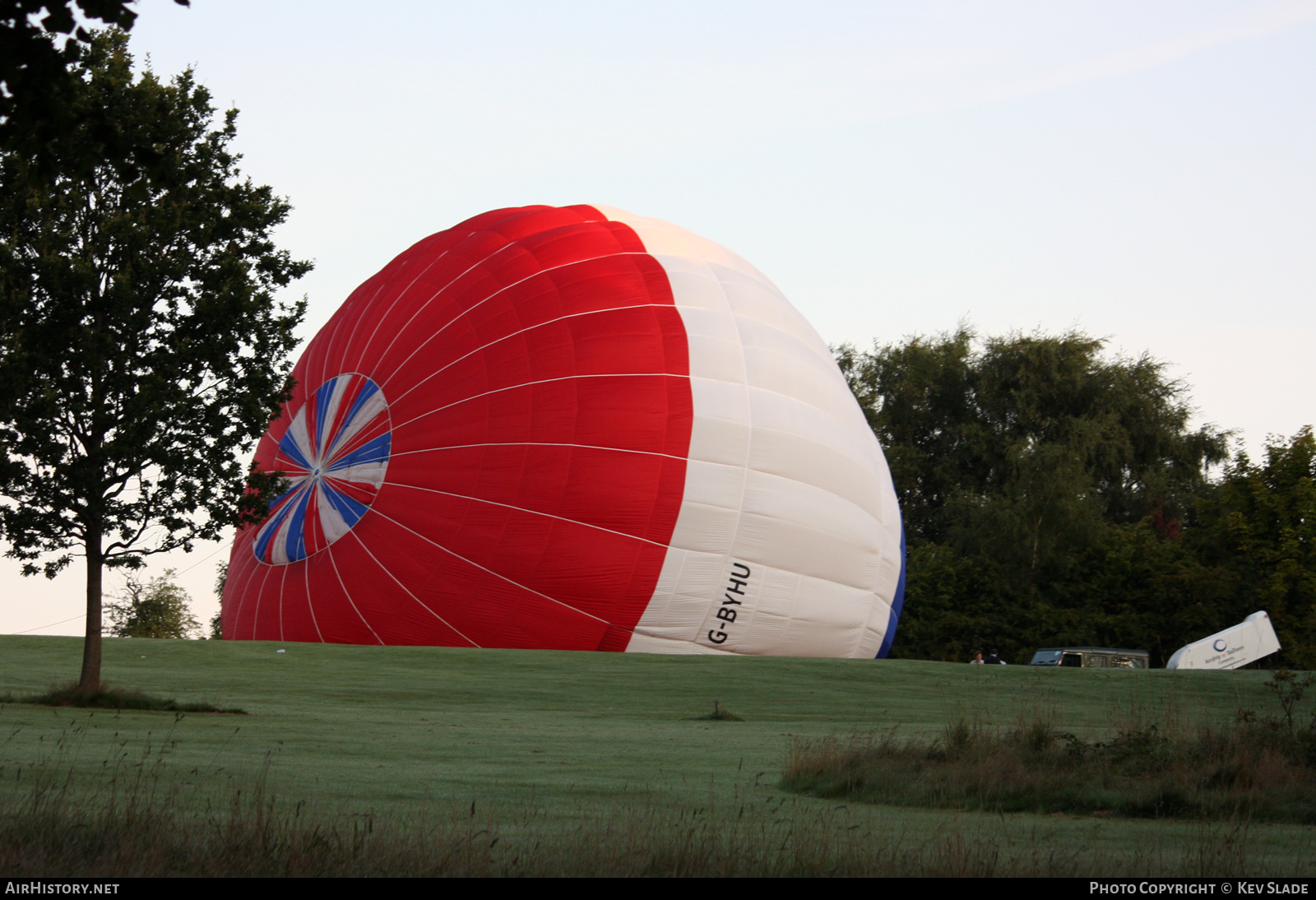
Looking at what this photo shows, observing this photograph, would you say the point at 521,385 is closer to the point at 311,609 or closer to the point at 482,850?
the point at 311,609

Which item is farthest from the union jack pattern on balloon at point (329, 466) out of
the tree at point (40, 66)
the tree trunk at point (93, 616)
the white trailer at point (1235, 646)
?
the white trailer at point (1235, 646)

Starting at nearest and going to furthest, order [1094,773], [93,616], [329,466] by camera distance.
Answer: [1094,773]
[93,616]
[329,466]

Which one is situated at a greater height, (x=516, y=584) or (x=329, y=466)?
(x=329, y=466)

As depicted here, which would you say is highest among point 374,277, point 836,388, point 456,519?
point 374,277

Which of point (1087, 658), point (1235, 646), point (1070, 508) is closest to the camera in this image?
point (1087, 658)

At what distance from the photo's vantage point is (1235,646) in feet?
113

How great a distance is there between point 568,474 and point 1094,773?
14453 mm

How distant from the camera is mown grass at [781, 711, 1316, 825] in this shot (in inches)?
371

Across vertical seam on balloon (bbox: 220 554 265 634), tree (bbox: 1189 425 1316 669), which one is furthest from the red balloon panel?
tree (bbox: 1189 425 1316 669)

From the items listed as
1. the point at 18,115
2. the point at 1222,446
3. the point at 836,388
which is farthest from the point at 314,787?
the point at 1222,446

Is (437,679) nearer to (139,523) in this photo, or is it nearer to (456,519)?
(456,519)

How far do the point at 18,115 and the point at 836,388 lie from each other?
22670 mm

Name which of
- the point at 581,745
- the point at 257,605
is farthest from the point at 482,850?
the point at 257,605

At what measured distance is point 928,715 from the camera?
19.2 m
